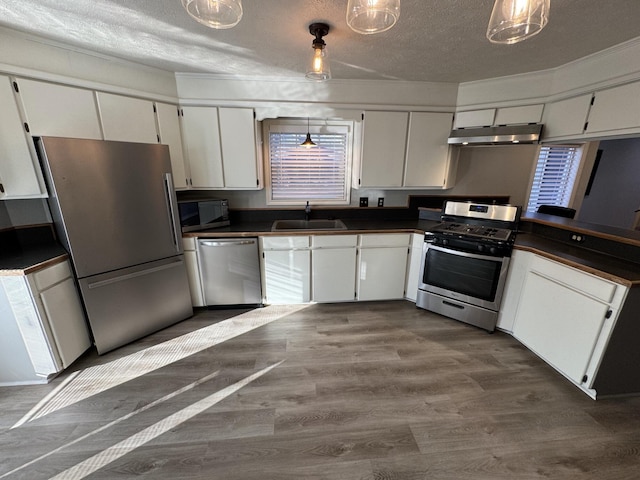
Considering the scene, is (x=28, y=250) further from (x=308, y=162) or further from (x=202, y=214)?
(x=308, y=162)

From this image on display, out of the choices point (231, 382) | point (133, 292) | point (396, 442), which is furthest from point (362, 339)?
point (133, 292)

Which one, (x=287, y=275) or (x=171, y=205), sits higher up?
(x=171, y=205)

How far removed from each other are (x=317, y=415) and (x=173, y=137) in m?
2.71

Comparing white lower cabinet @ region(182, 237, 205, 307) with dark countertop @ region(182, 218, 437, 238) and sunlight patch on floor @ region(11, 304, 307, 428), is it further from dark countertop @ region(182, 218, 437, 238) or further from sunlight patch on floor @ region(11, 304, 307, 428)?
sunlight patch on floor @ region(11, 304, 307, 428)

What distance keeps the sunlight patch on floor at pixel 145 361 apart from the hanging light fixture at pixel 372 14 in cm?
240

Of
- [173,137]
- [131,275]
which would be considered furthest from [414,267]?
[173,137]

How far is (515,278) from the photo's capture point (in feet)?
7.30

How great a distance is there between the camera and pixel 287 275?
2740 millimetres

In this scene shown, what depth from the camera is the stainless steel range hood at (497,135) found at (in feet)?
7.77

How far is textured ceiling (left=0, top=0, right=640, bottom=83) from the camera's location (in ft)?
Result: 4.78

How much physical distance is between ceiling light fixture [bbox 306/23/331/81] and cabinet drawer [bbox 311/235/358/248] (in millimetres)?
1449

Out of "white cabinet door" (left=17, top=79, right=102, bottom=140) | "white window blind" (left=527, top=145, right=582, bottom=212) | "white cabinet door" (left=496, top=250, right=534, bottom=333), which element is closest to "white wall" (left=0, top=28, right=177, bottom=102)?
"white cabinet door" (left=17, top=79, right=102, bottom=140)

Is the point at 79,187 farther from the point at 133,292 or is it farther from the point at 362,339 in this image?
the point at 362,339

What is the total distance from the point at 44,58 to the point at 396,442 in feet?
11.5
